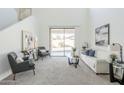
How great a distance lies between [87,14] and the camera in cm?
1138

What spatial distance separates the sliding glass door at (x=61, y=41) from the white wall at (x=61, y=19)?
618 mm

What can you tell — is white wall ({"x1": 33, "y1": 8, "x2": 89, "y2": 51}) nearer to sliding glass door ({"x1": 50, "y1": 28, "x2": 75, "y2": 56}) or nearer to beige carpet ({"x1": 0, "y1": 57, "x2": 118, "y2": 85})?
sliding glass door ({"x1": 50, "y1": 28, "x2": 75, "y2": 56})

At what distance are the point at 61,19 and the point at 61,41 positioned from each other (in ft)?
5.66

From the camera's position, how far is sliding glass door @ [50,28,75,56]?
1185 cm

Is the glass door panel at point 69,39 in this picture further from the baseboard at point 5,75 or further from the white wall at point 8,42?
the baseboard at point 5,75

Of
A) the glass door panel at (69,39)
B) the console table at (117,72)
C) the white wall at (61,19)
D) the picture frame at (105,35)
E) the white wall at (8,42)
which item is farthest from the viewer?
the glass door panel at (69,39)

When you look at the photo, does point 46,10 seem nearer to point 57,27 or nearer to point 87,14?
point 57,27

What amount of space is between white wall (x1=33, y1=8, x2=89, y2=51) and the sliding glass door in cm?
62

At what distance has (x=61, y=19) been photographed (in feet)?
37.3

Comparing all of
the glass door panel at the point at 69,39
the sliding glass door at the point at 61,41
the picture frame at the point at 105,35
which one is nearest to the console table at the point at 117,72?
the picture frame at the point at 105,35

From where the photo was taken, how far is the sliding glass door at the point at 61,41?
38.9 ft

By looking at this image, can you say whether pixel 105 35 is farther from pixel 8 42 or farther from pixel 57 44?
pixel 57 44

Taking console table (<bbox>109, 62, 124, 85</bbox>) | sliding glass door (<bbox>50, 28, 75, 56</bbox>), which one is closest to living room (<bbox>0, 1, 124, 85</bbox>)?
console table (<bbox>109, 62, 124, 85</bbox>)
